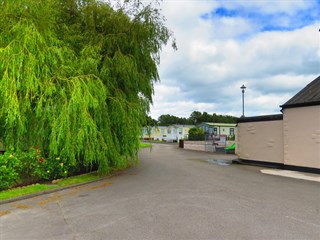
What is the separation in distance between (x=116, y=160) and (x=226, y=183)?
4165 mm

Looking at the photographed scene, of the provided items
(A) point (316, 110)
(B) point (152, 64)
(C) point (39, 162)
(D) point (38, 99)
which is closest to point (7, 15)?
(D) point (38, 99)

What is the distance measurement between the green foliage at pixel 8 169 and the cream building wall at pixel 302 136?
11.6 meters

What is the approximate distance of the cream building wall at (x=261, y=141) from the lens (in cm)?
1331

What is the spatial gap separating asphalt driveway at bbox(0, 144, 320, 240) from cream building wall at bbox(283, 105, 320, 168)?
3.39 m

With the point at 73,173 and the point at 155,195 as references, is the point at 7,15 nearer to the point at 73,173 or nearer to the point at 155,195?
the point at 73,173

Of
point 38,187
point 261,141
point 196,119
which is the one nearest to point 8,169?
point 38,187

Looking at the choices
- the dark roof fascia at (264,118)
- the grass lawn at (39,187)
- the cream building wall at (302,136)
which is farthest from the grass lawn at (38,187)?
the dark roof fascia at (264,118)

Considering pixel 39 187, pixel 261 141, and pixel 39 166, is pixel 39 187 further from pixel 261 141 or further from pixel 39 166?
pixel 261 141

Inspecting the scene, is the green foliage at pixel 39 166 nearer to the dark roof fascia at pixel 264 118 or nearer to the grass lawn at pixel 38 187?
the grass lawn at pixel 38 187

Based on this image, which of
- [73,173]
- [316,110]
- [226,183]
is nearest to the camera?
[226,183]

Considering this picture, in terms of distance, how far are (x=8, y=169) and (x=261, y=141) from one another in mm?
12367

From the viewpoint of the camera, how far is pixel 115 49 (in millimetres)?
10641

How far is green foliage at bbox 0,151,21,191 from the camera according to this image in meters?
6.98

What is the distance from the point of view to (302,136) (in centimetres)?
1169
